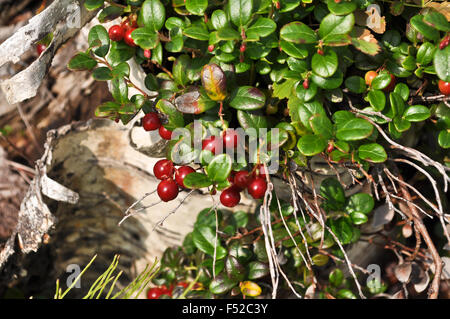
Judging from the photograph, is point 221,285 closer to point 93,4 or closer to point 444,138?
point 444,138

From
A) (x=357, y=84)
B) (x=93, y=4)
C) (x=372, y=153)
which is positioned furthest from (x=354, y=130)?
(x=93, y=4)

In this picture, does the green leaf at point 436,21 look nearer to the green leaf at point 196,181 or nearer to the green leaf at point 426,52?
the green leaf at point 426,52

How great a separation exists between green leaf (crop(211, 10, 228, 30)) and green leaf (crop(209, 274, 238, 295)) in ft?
3.08

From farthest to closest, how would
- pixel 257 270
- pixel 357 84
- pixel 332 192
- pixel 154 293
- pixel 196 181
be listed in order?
pixel 154 293
pixel 257 270
pixel 332 192
pixel 357 84
pixel 196 181

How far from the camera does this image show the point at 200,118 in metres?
1.47

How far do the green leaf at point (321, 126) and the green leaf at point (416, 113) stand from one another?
28 cm

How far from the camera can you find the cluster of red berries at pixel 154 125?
4.86 feet

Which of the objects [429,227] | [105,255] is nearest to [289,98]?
[429,227]

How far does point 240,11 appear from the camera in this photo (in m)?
1.34

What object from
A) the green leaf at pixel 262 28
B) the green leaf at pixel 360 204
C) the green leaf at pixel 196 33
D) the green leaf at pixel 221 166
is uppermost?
the green leaf at pixel 196 33

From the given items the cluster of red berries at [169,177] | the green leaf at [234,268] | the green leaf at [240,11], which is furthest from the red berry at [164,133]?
the green leaf at [234,268]

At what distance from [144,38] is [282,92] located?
19.3 inches

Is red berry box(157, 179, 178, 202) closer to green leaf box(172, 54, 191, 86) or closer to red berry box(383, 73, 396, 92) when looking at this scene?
green leaf box(172, 54, 191, 86)
